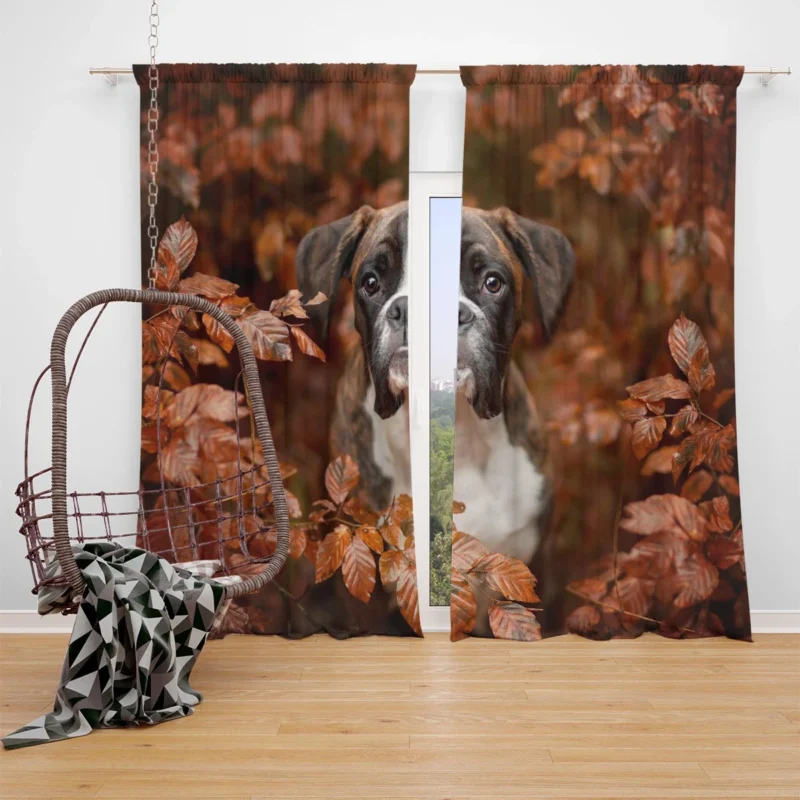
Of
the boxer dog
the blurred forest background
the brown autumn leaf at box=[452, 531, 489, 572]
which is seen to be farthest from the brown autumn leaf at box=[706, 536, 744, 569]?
the blurred forest background

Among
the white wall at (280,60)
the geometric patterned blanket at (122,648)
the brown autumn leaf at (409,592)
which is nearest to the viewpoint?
the geometric patterned blanket at (122,648)

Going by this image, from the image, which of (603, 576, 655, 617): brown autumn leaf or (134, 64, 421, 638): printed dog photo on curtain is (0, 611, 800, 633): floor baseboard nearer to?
(603, 576, 655, 617): brown autumn leaf

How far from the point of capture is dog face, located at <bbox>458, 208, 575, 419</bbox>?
295 cm

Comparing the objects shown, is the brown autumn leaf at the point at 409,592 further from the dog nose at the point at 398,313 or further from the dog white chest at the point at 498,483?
the dog nose at the point at 398,313

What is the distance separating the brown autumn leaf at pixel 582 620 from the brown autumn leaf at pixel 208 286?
1.75 meters

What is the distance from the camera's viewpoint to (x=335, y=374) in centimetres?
295

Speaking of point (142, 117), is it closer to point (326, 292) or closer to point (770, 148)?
point (326, 292)

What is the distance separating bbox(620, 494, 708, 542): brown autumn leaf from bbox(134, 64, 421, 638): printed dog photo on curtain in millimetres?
834

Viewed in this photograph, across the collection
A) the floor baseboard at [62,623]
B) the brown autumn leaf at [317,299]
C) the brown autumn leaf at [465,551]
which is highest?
the brown autumn leaf at [317,299]

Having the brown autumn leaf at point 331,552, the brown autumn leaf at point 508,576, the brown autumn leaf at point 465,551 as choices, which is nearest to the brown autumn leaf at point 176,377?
the brown autumn leaf at point 331,552

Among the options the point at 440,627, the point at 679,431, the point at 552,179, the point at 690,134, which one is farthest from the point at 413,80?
the point at 440,627

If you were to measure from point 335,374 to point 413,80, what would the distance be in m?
1.13

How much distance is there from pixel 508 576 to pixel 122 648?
140 centimetres

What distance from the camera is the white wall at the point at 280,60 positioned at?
3031 millimetres
